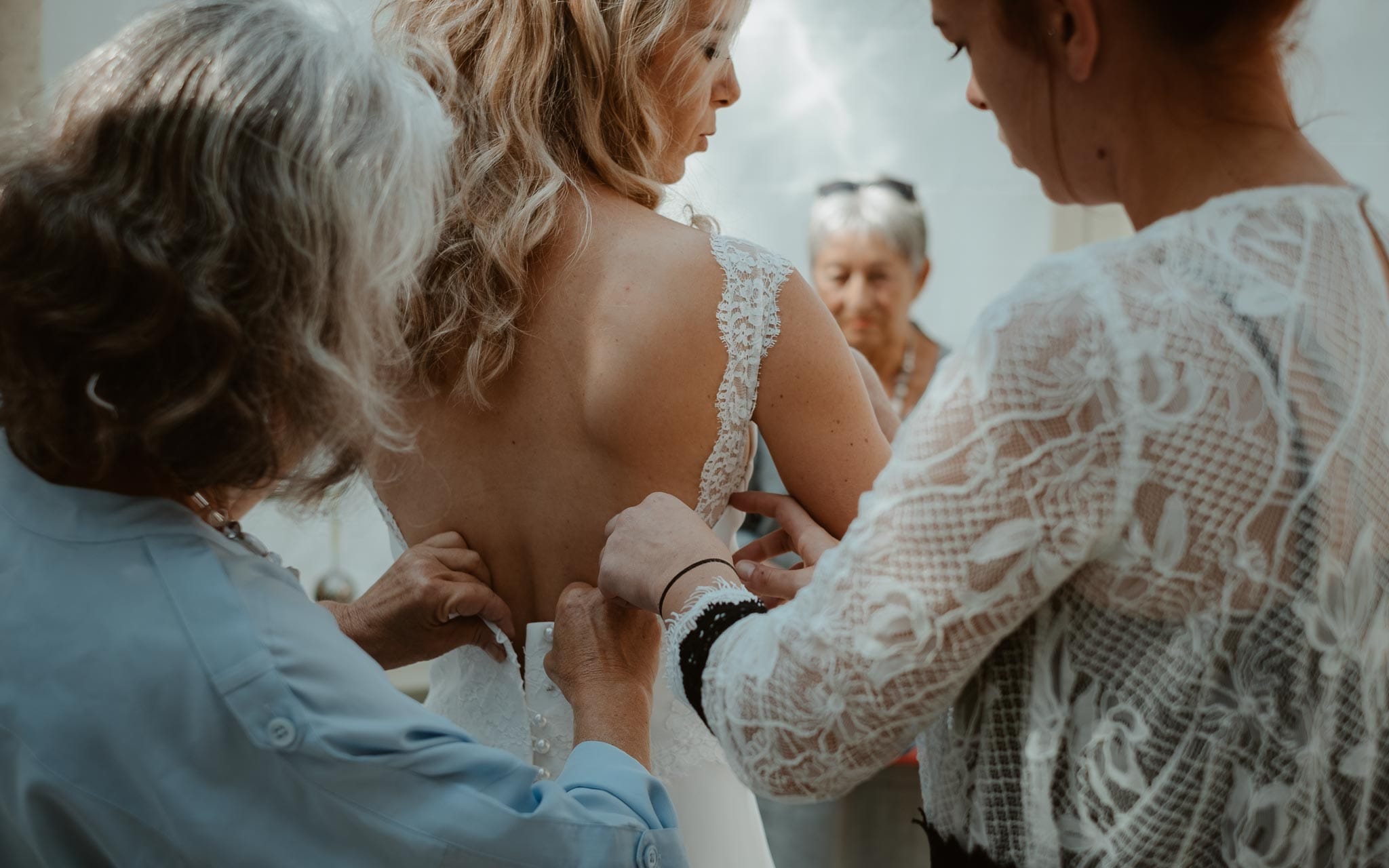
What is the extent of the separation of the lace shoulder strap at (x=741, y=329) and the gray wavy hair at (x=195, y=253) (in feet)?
1.77

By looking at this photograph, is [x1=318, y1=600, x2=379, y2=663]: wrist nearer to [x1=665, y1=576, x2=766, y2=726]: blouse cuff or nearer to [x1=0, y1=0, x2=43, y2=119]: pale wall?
[x1=665, y1=576, x2=766, y2=726]: blouse cuff

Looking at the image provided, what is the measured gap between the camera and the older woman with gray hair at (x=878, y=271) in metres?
4.18

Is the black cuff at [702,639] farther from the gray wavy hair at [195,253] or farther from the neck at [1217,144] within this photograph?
the neck at [1217,144]

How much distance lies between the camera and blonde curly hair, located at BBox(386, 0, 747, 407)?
1.55 m

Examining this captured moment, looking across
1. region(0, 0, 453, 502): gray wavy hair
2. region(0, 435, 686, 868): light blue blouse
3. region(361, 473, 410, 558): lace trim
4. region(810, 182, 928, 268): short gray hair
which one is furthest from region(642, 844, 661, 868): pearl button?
region(810, 182, 928, 268): short gray hair

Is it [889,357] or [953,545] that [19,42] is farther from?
[953,545]

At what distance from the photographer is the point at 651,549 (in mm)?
1312

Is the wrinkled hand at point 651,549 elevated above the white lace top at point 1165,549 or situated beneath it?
situated beneath

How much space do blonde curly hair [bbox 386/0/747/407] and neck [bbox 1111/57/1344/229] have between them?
0.73m

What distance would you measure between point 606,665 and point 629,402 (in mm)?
322

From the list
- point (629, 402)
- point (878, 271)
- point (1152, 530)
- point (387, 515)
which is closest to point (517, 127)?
point (629, 402)

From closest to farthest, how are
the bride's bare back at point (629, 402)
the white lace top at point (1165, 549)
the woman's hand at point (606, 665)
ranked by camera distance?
the white lace top at point (1165, 549), the woman's hand at point (606, 665), the bride's bare back at point (629, 402)

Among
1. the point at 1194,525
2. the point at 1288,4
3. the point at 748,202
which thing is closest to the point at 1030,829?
the point at 1194,525

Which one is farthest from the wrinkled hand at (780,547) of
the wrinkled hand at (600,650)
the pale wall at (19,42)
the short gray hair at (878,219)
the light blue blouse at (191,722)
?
the short gray hair at (878,219)
